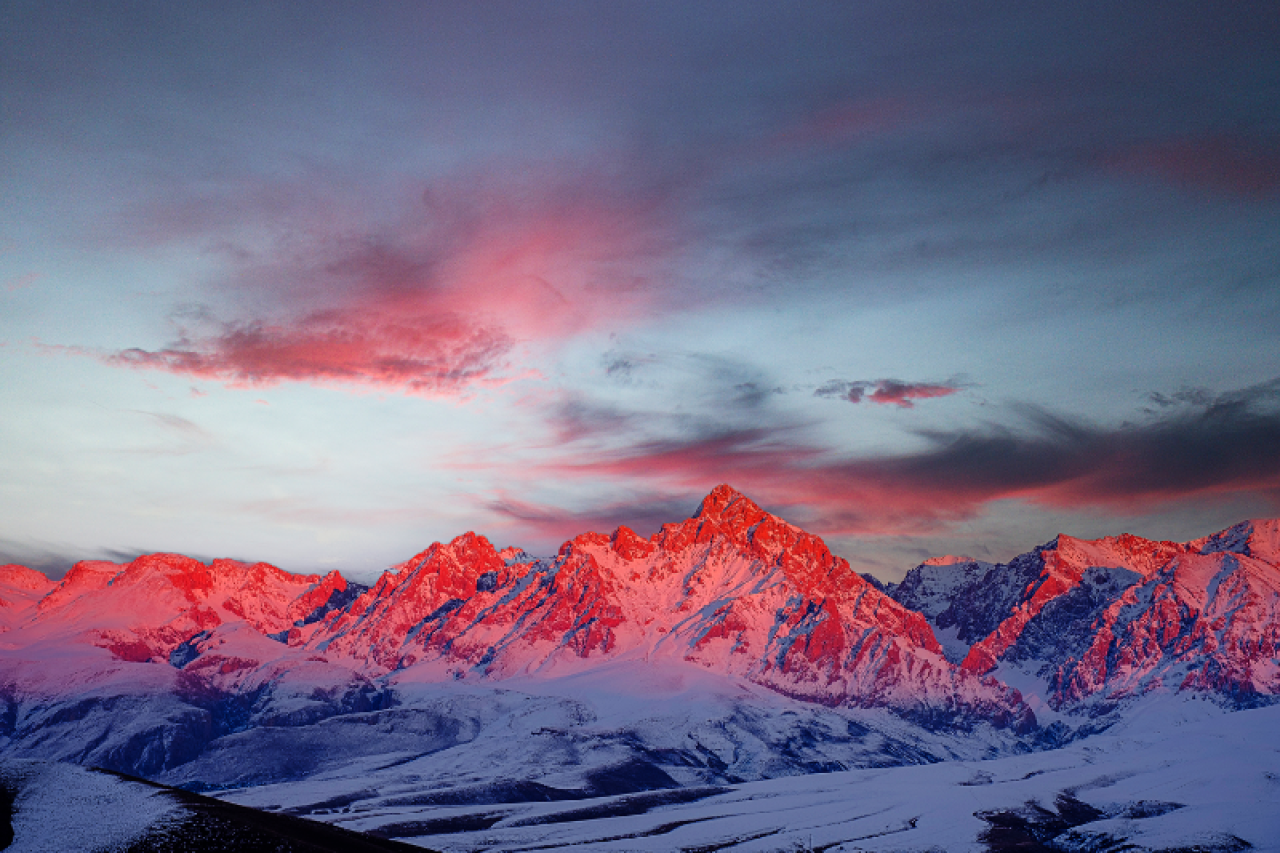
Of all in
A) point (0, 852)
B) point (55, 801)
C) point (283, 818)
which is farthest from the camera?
point (283, 818)

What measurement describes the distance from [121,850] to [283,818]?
109 feet

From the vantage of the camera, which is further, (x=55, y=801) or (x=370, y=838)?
(x=370, y=838)

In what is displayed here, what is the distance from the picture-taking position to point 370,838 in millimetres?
→ 119500

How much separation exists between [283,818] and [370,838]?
34.7 ft

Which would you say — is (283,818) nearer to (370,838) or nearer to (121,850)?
(370,838)

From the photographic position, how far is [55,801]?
10431 centimetres

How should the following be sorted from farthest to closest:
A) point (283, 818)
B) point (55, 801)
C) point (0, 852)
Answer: point (283, 818), point (55, 801), point (0, 852)

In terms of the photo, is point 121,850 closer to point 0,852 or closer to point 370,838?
point 0,852

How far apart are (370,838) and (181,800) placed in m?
22.5

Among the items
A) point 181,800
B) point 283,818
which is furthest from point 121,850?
point 283,818

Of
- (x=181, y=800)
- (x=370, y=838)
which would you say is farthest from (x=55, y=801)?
(x=370, y=838)

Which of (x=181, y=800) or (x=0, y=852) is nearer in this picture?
(x=0, y=852)

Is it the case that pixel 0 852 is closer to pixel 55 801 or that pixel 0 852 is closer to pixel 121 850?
pixel 121 850

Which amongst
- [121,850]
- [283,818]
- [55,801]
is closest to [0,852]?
[121,850]
